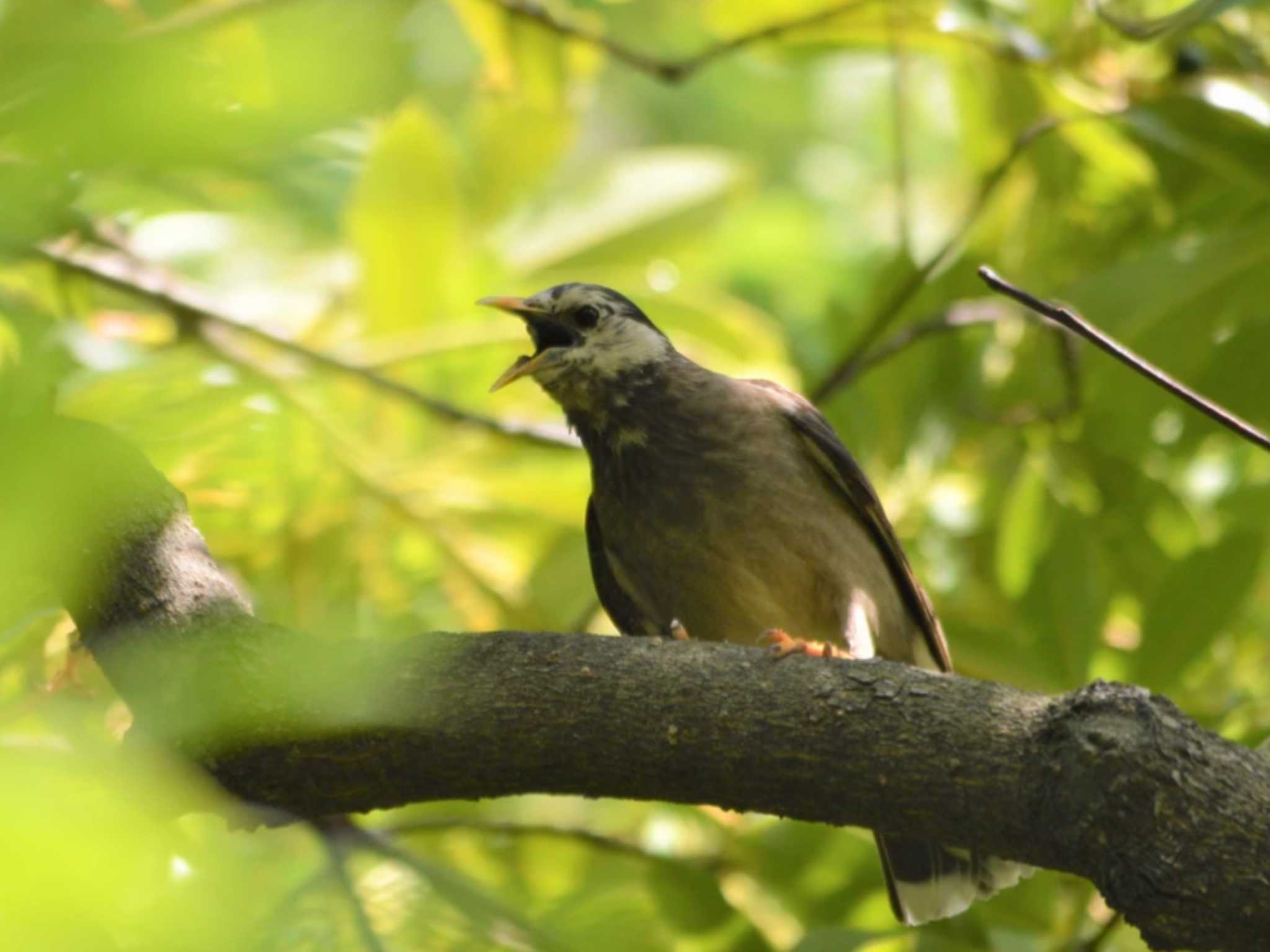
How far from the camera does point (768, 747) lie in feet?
9.18

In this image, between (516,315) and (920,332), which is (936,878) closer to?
(920,332)

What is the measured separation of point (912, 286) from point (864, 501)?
0.71 meters

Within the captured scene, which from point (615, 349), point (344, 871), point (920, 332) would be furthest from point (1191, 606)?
point (344, 871)

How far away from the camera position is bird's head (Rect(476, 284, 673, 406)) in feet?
16.4

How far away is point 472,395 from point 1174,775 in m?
3.19

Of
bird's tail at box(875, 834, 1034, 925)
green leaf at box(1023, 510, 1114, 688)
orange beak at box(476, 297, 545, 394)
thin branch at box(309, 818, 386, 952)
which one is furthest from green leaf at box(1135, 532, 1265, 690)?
thin branch at box(309, 818, 386, 952)

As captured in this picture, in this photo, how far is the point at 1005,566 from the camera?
4832 mm

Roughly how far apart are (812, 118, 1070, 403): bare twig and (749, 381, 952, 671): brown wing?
0.14 meters

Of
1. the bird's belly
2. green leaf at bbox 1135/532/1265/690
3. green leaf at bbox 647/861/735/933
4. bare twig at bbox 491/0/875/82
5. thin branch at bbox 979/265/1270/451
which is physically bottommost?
green leaf at bbox 647/861/735/933

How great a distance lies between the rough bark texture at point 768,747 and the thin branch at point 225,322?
1.84 meters

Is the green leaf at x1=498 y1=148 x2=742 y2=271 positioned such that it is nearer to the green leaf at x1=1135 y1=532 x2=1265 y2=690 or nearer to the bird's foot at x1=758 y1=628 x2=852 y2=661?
the bird's foot at x1=758 y1=628 x2=852 y2=661

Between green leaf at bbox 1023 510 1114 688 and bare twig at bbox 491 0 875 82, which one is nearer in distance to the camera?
green leaf at bbox 1023 510 1114 688

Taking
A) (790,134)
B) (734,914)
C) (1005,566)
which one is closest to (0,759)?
(734,914)

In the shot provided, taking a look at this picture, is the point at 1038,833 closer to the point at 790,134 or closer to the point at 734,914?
the point at 734,914
